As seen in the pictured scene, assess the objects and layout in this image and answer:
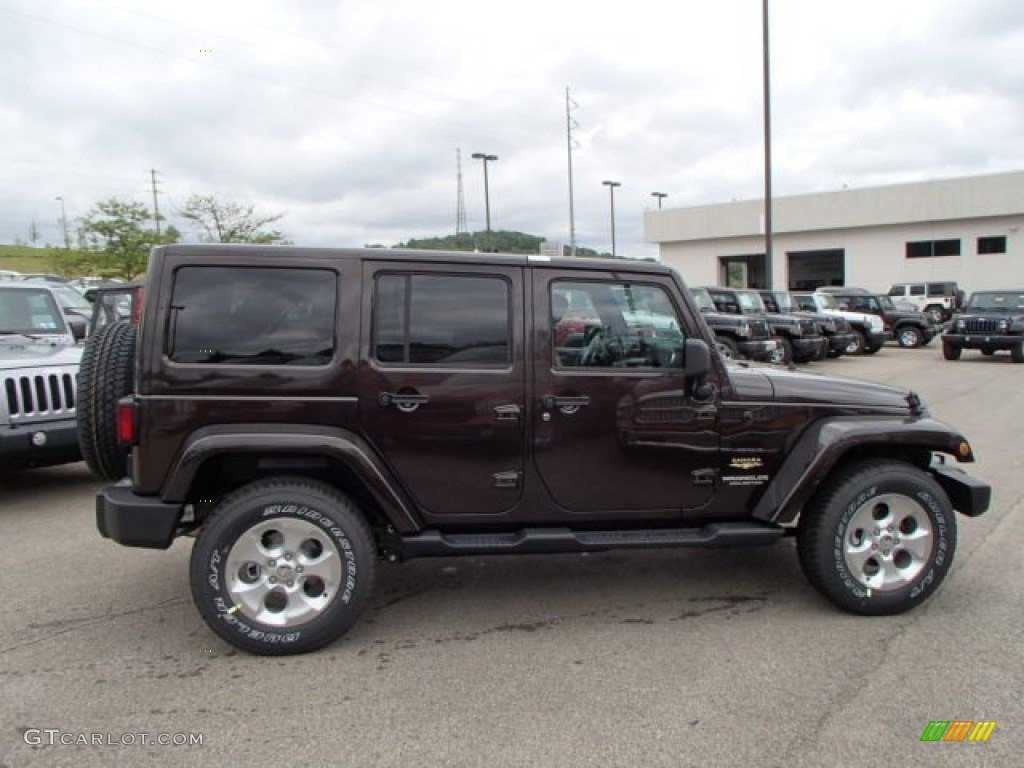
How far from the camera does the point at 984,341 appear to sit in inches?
744

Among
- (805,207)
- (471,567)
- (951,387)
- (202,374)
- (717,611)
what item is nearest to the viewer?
(202,374)

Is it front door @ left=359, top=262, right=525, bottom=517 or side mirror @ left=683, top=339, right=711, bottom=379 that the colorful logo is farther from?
front door @ left=359, top=262, right=525, bottom=517

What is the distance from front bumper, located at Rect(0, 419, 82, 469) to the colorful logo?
221 inches

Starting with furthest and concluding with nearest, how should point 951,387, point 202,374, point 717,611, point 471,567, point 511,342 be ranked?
point 951,387, point 471,567, point 717,611, point 511,342, point 202,374

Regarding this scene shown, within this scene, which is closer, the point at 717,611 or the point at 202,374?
the point at 202,374

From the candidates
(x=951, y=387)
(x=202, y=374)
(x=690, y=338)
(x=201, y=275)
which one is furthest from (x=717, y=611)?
(x=951, y=387)

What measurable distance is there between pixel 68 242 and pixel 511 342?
4532 centimetres

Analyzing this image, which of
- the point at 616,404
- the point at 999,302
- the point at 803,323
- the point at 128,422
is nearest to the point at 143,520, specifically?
the point at 128,422

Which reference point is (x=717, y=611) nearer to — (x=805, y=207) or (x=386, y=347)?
(x=386, y=347)

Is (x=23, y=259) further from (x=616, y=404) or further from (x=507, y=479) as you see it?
(x=616, y=404)

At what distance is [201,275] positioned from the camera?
11.7 ft

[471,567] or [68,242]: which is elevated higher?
[68,242]

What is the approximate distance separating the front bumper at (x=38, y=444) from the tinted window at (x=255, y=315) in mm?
2829

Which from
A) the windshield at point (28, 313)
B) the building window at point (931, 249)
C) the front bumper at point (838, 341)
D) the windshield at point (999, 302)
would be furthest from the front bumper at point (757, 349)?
the building window at point (931, 249)
